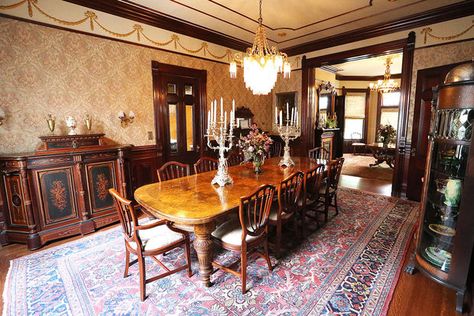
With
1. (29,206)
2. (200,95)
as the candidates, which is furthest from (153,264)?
(200,95)

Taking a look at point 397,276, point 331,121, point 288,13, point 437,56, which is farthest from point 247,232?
point 331,121

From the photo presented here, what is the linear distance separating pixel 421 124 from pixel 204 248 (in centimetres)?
405

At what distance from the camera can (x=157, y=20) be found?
149 inches

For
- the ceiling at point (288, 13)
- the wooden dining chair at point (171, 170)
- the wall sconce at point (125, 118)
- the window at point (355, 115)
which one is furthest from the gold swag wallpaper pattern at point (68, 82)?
the window at point (355, 115)

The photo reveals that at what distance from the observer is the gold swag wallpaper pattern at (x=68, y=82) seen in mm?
2721

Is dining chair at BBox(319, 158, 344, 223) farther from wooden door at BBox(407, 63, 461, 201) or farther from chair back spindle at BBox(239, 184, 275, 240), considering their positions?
wooden door at BBox(407, 63, 461, 201)

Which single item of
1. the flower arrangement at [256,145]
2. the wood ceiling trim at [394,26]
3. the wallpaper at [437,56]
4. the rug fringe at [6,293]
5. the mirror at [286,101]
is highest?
the wood ceiling trim at [394,26]

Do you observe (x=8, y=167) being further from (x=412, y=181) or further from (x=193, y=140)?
(x=412, y=181)

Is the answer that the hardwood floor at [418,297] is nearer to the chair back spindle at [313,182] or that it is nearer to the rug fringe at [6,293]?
the rug fringe at [6,293]

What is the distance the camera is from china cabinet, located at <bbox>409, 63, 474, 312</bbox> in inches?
67.1

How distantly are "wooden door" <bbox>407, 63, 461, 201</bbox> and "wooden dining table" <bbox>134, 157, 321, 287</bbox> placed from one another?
2.78 metres

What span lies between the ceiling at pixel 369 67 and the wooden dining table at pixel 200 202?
603 cm

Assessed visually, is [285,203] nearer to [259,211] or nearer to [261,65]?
[259,211]

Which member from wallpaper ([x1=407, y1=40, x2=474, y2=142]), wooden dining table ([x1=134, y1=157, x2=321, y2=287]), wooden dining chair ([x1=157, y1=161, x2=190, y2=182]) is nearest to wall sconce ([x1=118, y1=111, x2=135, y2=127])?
wooden dining chair ([x1=157, y1=161, x2=190, y2=182])
